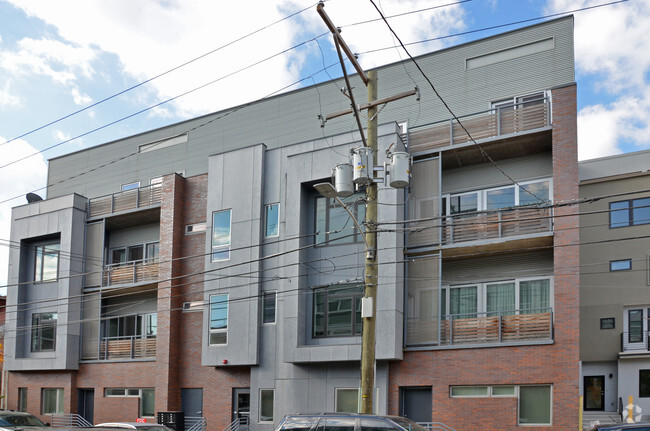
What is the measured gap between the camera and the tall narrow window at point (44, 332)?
3127 cm

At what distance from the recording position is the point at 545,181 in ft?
74.1

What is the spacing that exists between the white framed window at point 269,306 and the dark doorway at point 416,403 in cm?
542

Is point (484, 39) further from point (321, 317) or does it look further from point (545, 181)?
point (321, 317)

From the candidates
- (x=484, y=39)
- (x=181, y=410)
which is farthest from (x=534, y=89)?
(x=181, y=410)

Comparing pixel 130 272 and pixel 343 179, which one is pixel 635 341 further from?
pixel 130 272

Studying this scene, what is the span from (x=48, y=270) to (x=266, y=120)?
12232mm

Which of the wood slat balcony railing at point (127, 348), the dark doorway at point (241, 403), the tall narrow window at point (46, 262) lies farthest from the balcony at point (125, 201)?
the dark doorway at point (241, 403)

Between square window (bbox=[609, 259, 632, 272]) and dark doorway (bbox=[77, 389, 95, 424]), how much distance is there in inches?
881

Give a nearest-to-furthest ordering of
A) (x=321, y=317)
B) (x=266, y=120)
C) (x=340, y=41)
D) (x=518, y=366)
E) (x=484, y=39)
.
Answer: (x=340, y=41) < (x=518, y=366) < (x=321, y=317) < (x=484, y=39) < (x=266, y=120)

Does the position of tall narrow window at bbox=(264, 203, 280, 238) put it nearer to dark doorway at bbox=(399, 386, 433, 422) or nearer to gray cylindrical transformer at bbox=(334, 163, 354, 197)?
dark doorway at bbox=(399, 386, 433, 422)

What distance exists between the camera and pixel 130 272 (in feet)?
99.3

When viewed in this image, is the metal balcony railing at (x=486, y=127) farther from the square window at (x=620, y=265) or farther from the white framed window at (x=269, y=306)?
the square window at (x=620, y=265)

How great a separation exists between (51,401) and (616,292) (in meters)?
24.5

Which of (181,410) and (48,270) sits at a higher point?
(48,270)
